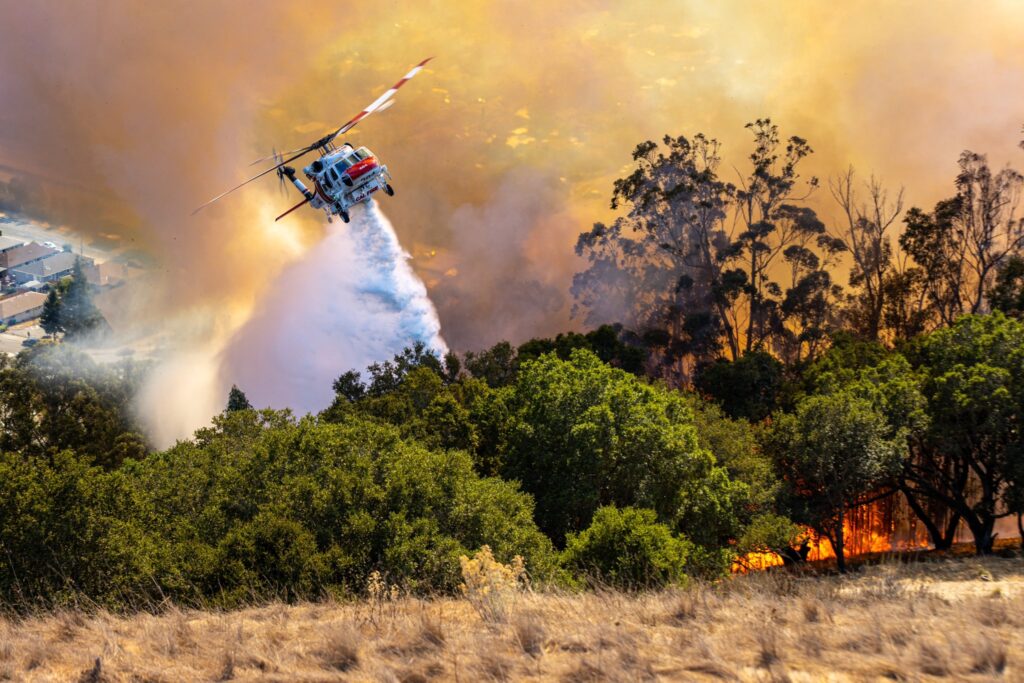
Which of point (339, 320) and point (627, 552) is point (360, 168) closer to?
point (627, 552)

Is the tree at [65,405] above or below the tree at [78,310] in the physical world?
below

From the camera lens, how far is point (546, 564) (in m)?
21.7

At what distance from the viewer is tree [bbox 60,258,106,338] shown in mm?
79500

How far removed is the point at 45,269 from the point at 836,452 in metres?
82.1

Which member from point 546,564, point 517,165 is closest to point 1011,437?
point 546,564

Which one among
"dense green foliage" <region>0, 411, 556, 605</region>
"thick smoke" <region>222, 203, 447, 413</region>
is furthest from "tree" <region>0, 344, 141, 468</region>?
"dense green foliage" <region>0, 411, 556, 605</region>

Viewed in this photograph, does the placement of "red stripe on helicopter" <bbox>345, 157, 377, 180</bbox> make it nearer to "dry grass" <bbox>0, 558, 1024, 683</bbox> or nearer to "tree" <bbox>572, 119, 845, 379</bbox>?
"dry grass" <bbox>0, 558, 1024, 683</bbox>

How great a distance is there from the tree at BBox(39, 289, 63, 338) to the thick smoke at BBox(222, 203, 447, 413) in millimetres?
18597

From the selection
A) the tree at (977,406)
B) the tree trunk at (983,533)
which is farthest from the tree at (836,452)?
the tree trunk at (983,533)

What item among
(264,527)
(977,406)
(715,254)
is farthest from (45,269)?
(977,406)

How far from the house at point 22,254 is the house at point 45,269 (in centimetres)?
33

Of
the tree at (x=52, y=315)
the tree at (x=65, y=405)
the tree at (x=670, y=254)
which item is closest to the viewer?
the tree at (x=65, y=405)

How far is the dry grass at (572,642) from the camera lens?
39.2 ft

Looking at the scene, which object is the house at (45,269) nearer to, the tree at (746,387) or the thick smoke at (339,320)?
the thick smoke at (339,320)
